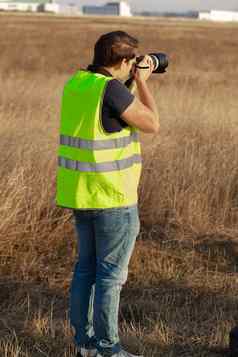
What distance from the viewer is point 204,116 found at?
7863 mm

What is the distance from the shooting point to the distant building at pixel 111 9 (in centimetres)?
14800

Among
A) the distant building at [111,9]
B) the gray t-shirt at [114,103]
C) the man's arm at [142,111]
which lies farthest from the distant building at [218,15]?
the gray t-shirt at [114,103]

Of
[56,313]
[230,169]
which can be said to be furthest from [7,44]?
[56,313]

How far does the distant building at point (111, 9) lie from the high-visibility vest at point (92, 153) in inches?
5846

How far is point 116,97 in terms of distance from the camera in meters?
2.67

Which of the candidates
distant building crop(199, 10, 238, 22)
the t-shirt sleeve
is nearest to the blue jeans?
the t-shirt sleeve

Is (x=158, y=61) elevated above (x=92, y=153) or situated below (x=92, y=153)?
above

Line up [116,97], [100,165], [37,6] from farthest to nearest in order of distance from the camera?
[37,6] < [100,165] < [116,97]

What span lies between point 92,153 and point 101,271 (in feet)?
1.89

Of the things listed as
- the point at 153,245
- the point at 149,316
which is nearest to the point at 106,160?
the point at 149,316

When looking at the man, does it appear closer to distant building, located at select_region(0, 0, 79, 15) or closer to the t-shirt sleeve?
the t-shirt sleeve

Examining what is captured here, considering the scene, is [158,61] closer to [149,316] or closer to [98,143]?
[98,143]

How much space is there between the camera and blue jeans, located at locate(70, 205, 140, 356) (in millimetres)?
2857

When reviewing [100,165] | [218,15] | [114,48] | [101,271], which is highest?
[114,48]
